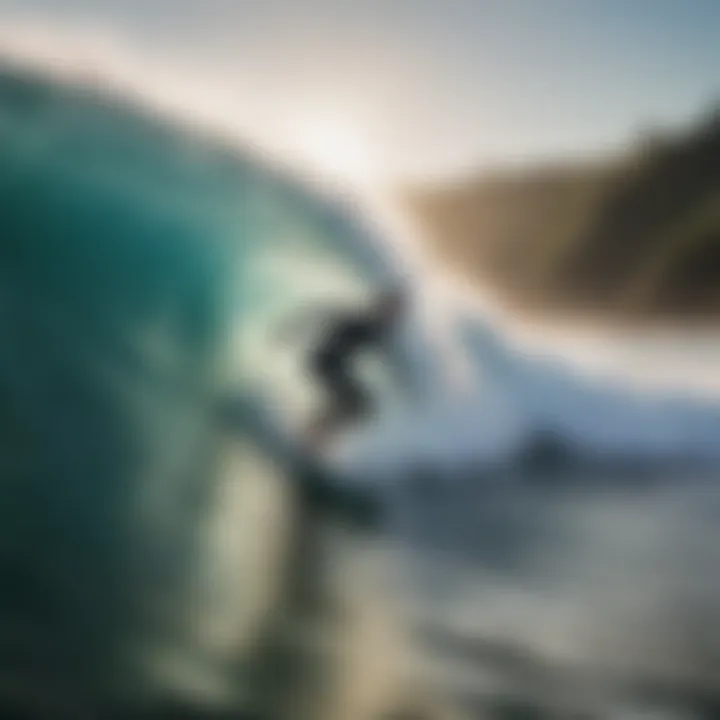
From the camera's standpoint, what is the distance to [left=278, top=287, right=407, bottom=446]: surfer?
1.01m

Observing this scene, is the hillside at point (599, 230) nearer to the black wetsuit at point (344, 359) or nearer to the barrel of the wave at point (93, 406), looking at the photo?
the black wetsuit at point (344, 359)

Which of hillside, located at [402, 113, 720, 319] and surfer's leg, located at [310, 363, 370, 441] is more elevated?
hillside, located at [402, 113, 720, 319]

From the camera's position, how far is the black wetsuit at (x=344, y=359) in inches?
39.9

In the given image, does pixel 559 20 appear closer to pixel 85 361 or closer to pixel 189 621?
pixel 85 361

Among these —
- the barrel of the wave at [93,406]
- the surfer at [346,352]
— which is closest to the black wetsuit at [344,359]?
the surfer at [346,352]

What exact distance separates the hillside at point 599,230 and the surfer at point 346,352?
0.24 feet

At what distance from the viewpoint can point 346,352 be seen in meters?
1.03

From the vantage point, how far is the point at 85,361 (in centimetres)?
101

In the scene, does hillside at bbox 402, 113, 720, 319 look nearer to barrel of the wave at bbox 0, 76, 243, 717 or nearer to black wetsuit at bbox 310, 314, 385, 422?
black wetsuit at bbox 310, 314, 385, 422

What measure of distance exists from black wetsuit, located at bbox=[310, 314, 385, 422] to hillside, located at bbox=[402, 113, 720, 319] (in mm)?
98

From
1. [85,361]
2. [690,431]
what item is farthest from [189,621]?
[690,431]

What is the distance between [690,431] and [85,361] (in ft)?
1.84

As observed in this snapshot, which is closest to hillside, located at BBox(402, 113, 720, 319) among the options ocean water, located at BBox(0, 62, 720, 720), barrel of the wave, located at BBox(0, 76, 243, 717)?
ocean water, located at BBox(0, 62, 720, 720)

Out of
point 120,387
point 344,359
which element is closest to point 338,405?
point 344,359
